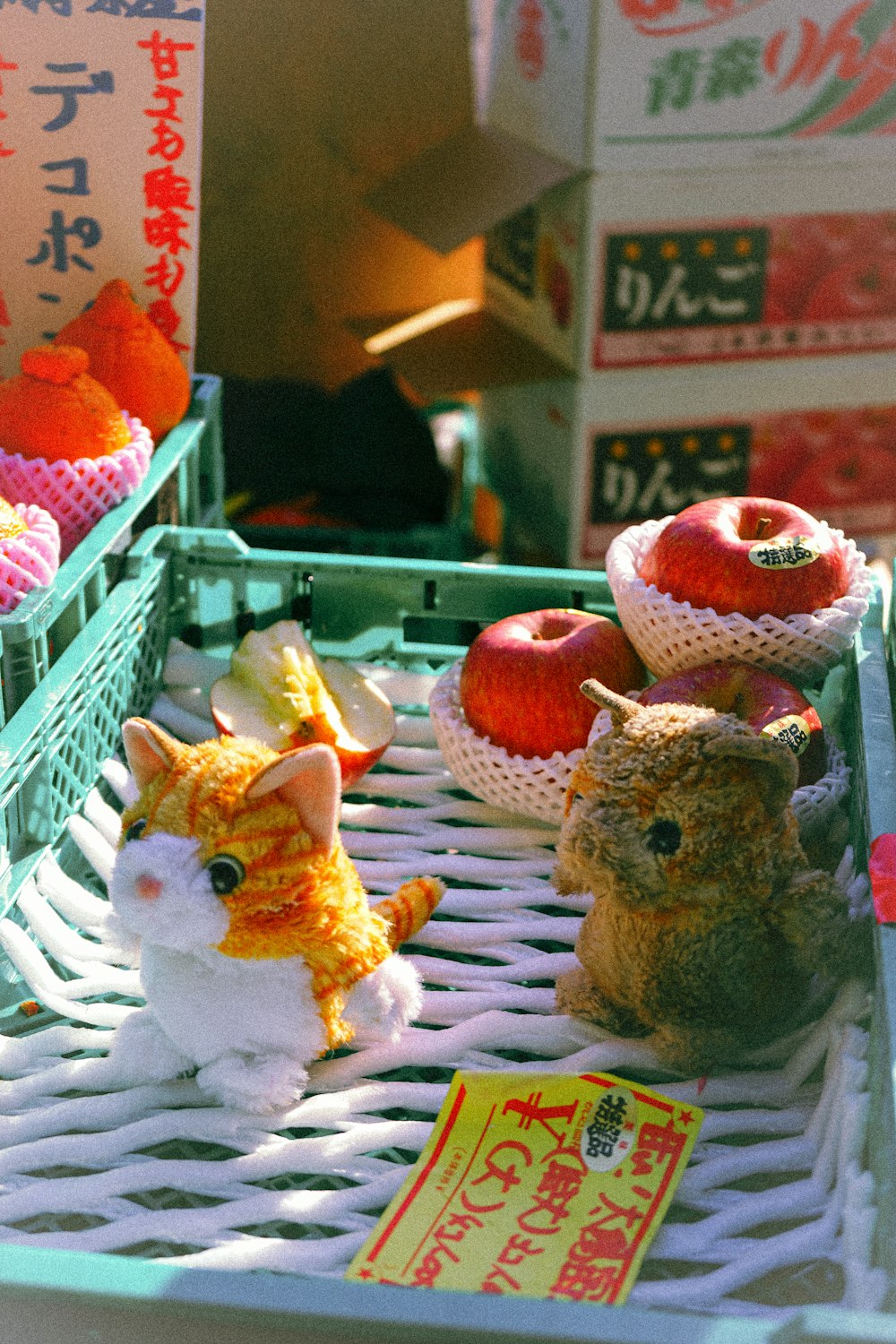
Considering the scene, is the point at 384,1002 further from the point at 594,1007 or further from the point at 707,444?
the point at 707,444

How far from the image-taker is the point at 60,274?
6.40 ft

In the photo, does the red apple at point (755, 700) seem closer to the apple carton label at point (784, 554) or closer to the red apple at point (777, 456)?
the apple carton label at point (784, 554)

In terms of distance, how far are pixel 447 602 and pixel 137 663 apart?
42cm

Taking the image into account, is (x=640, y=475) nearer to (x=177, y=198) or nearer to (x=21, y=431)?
(x=177, y=198)

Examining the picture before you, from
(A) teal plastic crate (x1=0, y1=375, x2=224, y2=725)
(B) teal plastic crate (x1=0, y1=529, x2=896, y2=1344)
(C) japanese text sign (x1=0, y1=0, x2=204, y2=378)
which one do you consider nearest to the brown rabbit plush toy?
(B) teal plastic crate (x1=0, y1=529, x2=896, y2=1344)

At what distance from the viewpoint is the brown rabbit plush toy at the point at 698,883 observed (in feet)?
3.80

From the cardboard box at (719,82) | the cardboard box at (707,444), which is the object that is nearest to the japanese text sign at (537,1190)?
the cardboard box at (707,444)

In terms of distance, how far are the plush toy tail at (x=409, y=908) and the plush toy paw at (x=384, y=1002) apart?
0.06 m

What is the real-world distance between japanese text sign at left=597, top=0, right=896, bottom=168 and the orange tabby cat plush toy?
6.36 ft

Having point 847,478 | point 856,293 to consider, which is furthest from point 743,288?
point 847,478

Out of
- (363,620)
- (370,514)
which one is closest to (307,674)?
(363,620)

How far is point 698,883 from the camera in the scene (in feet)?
3.88

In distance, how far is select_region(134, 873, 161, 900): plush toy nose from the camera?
43.4 inches

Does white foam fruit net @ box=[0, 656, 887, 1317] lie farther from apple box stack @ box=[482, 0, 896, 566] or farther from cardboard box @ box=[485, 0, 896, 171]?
cardboard box @ box=[485, 0, 896, 171]
